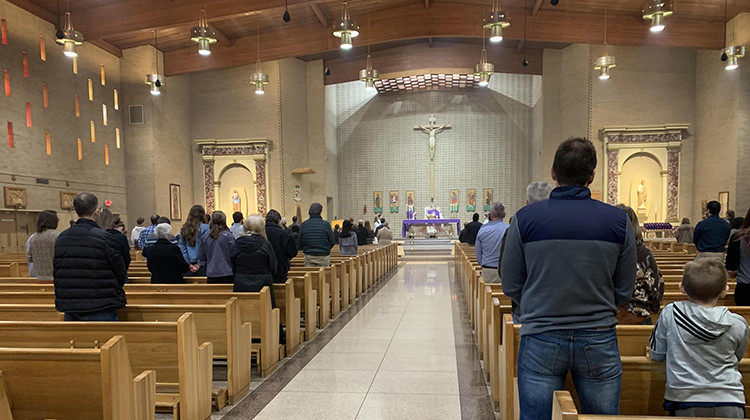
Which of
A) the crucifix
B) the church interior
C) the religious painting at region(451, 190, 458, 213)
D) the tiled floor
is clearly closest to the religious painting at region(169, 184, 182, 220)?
the church interior

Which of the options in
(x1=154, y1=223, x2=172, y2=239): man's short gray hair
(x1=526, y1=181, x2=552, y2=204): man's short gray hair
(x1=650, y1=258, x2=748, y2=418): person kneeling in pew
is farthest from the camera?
(x1=154, y1=223, x2=172, y2=239): man's short gray hair

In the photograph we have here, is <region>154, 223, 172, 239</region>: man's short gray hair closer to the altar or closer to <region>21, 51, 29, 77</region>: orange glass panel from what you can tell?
<region>21, 51, 29, 77</region>: orange glass panel

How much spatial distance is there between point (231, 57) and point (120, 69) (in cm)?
348

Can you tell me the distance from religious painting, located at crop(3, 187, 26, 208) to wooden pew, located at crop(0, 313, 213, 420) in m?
9.61

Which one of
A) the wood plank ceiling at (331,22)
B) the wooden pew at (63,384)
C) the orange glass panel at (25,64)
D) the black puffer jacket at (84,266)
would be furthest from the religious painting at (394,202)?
the wooden pew at (63,384)

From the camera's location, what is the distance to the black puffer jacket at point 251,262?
13.2 feet

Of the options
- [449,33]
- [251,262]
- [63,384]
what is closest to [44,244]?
[251,262]

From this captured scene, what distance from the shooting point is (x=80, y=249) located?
2.88 meters

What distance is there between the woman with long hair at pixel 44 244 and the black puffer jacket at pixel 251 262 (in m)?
1.90

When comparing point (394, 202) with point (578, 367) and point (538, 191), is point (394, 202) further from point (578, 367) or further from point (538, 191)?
point (578, 367)

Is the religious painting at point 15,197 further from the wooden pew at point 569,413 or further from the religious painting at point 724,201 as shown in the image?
the religious painting at point 724,201

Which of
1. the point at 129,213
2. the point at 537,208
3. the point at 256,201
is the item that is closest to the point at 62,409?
the point at 537,208

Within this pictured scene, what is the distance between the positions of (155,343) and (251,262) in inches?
52.6

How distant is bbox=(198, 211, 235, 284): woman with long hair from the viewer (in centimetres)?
433
